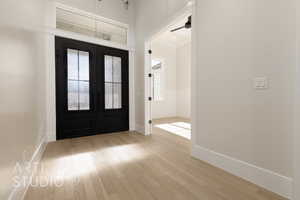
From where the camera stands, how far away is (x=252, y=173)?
1513 millimetres

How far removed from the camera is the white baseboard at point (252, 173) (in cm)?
129

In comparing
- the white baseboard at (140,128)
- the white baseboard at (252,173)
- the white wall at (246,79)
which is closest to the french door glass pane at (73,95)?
the white baseboard at (140,128)

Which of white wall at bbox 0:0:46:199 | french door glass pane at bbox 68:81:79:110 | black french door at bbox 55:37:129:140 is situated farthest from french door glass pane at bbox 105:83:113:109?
white wall at bbox 0:0:46:199

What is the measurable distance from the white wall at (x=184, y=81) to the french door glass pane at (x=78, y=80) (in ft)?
13.7

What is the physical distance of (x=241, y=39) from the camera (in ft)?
5.26

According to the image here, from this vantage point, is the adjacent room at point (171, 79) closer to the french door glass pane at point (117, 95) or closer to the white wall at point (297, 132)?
the french door glass pane at point (117, 95)

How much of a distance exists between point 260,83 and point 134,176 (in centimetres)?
181

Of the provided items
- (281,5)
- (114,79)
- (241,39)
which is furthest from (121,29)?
(281,5)

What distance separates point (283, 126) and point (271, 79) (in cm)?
48

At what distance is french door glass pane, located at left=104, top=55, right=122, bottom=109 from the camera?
139 inches

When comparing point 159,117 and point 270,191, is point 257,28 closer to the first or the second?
point 270,191

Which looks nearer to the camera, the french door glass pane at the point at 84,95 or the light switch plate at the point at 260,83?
the light switch plate at the point at 260,83

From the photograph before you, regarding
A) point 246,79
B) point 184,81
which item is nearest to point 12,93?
point 246,79

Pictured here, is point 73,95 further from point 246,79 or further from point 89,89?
point 246,79
